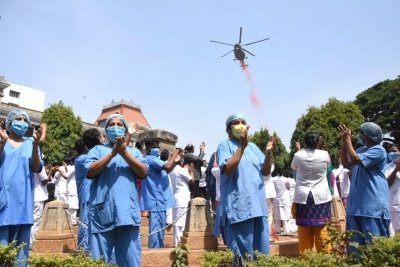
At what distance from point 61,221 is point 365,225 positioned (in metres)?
4.37

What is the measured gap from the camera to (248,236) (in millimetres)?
3814

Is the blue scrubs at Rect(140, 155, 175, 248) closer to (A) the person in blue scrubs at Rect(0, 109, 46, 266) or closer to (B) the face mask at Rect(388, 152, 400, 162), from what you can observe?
(A) the person in blue scrubs at Rect(0, 109, 46, 266)

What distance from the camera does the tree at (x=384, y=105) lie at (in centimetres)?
4359

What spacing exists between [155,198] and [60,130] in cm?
2848

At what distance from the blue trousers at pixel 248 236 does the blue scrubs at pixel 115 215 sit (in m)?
0.92

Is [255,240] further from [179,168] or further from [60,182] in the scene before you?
[60,182]

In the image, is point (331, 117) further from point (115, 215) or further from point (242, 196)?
point (115, 215)

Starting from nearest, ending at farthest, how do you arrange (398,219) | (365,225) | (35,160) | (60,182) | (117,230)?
(117,230), (35,160), (365,225), (398,219), (60,182)

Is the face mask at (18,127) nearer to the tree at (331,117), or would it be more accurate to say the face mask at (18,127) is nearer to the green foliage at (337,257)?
the green foliage at (337,257)

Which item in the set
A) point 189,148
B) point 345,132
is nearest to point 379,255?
point 345,132

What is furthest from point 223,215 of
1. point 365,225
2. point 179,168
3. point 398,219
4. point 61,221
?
point 398,219

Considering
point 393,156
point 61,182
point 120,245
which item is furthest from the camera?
point 61,182

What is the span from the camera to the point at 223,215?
12.8 ft

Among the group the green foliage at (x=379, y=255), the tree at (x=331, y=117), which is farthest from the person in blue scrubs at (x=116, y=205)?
the tree at (x=331, y=117)
